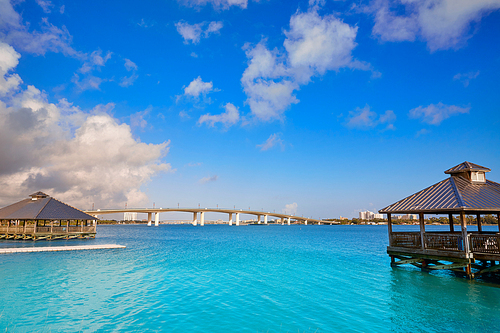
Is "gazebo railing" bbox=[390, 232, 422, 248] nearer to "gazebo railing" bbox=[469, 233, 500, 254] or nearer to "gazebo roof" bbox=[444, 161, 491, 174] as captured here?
"gazebo railing" bbox=[469, 233, 500, 254]

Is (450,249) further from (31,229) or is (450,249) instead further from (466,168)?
(31,229)

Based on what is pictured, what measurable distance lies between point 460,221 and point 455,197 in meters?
1.61

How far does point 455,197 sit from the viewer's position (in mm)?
18766

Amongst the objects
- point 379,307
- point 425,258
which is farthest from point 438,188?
point 379,307

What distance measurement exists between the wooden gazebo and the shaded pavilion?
4970 centimetres

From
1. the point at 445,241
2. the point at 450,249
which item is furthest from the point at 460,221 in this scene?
the point at 445,241

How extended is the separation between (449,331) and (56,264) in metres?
27.7

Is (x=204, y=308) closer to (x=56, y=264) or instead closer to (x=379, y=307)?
(x=379, y=307)

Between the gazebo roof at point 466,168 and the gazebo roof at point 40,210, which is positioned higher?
the gazebo roof at point 466,168

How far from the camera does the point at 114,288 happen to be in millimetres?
16203

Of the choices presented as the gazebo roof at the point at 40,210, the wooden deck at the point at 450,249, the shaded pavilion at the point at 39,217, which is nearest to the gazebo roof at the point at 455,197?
the wooden deck at the point at 450,249

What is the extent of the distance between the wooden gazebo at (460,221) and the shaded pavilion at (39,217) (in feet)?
163

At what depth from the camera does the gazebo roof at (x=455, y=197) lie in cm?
1761

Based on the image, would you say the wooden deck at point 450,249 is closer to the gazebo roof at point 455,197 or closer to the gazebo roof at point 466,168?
the gazebo roof at point 455,197
